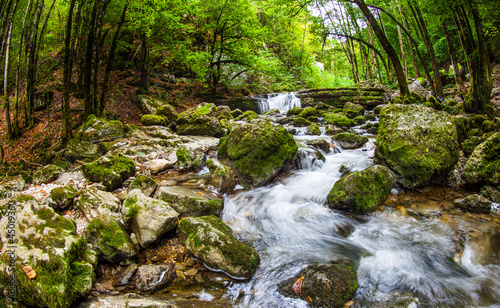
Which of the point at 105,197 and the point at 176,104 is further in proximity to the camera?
the point at 176,104

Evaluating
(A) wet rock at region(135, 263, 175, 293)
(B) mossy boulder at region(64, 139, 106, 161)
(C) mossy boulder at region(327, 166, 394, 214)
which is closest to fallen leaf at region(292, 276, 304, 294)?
(A) wet rock at region(135, 263, 175, 293)

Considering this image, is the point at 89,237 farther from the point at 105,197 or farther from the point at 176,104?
the point at 176,104

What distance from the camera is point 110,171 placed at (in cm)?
533

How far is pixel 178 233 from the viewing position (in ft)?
11.4

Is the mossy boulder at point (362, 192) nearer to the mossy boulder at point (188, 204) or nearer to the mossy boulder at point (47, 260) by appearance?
the mossy boulder at point (188, 204)

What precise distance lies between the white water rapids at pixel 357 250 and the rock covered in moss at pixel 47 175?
4469 millimetres

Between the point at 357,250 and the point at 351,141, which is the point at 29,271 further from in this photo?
the point at 351,141

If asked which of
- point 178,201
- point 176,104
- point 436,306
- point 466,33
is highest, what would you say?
point 466,33

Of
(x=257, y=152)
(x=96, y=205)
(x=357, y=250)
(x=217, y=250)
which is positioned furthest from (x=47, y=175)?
(x=357, y=250)

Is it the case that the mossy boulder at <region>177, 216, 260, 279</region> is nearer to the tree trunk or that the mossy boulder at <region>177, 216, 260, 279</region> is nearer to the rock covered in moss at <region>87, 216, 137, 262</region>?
the rock covered in moss at <region>87, 216, 137, 262</region>

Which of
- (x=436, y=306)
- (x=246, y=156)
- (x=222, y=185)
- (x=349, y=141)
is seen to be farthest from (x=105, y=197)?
(x=349, y=141)

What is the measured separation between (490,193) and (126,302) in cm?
607

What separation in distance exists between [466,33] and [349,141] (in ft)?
17.5

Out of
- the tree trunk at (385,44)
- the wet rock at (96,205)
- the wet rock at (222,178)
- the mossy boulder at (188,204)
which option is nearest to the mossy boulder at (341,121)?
the tree trunk at (385,44)
